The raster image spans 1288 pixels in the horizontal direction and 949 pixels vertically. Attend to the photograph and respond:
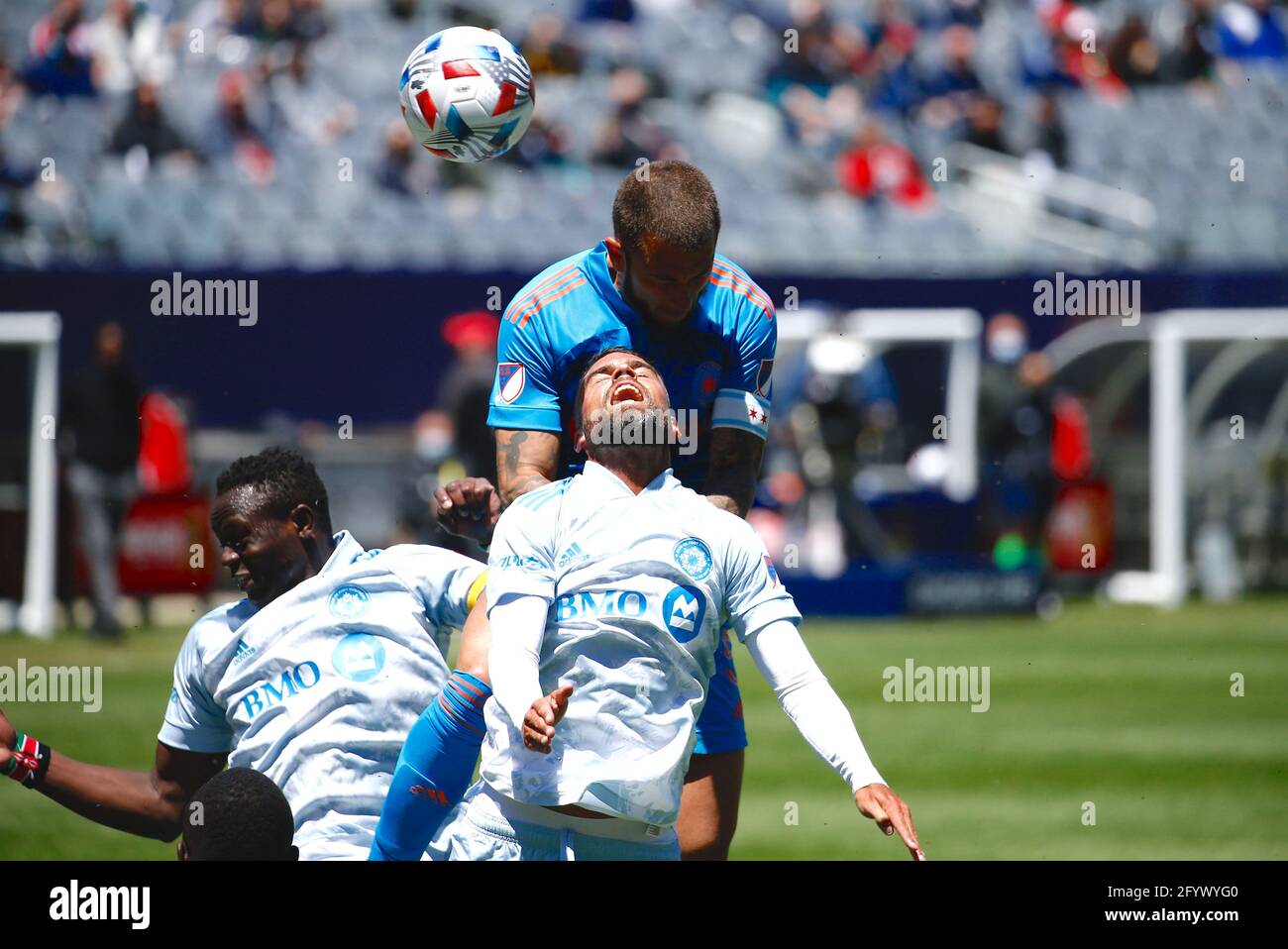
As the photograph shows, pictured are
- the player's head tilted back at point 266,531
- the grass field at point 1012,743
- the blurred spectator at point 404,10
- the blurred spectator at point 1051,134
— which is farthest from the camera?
the blurred spectator at point 404,10

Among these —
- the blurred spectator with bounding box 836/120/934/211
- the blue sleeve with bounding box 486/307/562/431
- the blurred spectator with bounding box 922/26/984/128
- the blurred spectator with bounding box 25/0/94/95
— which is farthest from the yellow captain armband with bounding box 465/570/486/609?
the blurred spectator with bounding box 922/26/984/128

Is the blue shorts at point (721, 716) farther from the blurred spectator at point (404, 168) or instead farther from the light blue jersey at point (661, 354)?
the blurred spectator at point (404, 168)

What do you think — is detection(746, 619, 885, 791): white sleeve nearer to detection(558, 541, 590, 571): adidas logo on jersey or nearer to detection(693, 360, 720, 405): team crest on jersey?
detection(558, 541, 590, 571): adidas logo on jersey

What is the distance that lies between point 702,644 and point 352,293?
36.1ft

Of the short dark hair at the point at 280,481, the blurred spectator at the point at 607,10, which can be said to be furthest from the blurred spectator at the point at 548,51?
the short dark hair at the point at 280,481

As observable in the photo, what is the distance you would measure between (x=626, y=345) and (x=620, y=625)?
1141 mm

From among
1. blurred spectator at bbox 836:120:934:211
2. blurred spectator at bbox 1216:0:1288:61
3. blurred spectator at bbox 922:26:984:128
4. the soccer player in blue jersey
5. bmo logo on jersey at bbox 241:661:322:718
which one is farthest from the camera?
blurred spectator at bbox 1216:0:1288:61

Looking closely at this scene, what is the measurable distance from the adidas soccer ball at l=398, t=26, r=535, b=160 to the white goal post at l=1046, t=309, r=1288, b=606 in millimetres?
11360

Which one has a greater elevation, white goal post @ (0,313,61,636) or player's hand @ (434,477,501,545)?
white goal post @ (0,313,61,636)

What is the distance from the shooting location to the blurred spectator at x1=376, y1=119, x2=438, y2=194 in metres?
16.7

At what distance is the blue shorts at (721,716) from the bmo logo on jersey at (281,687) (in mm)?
1169

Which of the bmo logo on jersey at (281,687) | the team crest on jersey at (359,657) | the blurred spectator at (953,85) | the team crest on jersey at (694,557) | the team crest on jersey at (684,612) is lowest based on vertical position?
the bmo logo on jersey at (281,687)

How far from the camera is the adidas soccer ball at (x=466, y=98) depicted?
5438 millimetres

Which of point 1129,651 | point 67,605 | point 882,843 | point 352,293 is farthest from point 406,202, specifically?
point 882,843
